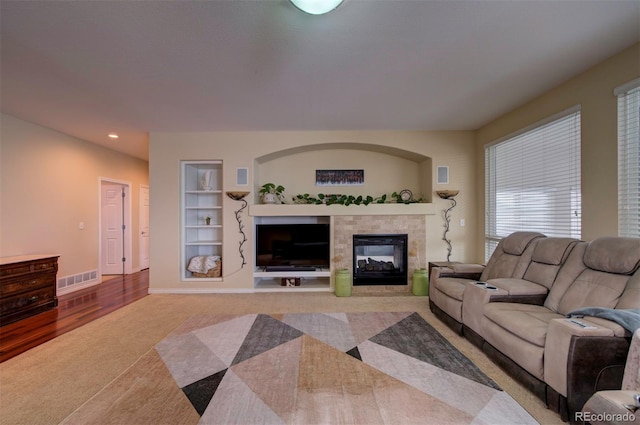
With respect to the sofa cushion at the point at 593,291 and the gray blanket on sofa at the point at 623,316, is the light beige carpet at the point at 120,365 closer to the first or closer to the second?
the gray blanket on sofa at the point at 623,316

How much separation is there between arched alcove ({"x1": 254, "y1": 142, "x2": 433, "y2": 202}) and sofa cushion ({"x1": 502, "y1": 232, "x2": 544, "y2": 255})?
1907 mm

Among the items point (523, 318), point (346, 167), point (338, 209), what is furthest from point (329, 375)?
point (346, 167)

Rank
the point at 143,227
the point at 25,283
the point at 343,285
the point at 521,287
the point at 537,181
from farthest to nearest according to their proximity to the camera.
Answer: the point at 143,227, the point at 343,285, the point at 25,283, the point at 537,181, the point at 521,287

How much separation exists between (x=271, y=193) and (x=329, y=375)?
10.3 feet

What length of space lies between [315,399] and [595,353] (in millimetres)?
1730

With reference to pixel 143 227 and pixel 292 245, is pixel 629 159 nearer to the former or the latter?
pixel 292 245

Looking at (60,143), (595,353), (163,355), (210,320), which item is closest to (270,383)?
(163,355)

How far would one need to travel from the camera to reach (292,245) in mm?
4574

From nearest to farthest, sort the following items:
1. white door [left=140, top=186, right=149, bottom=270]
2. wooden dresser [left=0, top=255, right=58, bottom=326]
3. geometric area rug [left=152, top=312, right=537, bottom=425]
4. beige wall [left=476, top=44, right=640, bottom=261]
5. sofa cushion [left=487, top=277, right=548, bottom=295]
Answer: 1. geometric area rug [left=152, top=312, right=537, bottom=425]
2. beige wall [left=476, top=44, right=640, bottom=261]
3. sofa cushion [left=487, top=277, right=548, bottom=295]
4. wooden dresser [left=0, top=255, right=58, bottom=326]
5. white door [left=140, top=186, right=149, bottom=270]

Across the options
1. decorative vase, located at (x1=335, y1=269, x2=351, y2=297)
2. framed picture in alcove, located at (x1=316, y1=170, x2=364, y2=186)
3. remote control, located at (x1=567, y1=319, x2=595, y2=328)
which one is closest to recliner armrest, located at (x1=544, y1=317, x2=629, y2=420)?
remote control, located at (x1=567, y1=319, x2=595, y2=328)

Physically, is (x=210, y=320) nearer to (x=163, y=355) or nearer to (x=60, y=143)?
(x=163, y=355)

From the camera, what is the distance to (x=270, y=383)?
202 centimetres

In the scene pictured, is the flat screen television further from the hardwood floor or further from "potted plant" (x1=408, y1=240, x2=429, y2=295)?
the hardwood floor

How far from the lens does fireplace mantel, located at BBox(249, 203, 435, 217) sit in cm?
445
